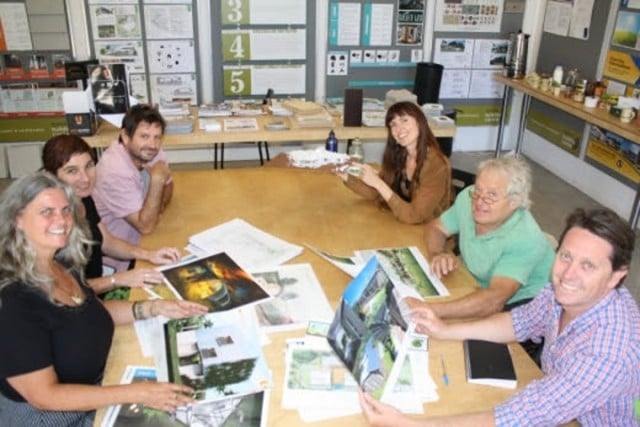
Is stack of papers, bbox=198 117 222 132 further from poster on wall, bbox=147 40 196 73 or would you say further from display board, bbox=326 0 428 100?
display board, bbox=326 0 428 100

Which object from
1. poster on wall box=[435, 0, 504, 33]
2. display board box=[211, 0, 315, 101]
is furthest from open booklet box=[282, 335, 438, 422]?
poster on wall box=[435, 0, 504, 33]

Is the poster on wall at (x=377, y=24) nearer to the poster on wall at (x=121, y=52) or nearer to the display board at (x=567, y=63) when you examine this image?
the display board at (x=567, y=63)

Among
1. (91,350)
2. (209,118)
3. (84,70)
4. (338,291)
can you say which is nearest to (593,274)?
(338,291)

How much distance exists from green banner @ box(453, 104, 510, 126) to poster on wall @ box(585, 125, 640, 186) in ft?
3.65

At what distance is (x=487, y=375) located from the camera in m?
1.51

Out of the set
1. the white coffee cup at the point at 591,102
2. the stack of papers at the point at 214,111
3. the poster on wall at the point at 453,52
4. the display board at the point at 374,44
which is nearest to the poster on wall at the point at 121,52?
the stack of papers at the point at 214,111

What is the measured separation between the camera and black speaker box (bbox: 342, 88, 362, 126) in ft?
12.6

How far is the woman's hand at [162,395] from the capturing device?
1352 millimetres

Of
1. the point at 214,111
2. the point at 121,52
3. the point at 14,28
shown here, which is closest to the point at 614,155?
the point at 214,111

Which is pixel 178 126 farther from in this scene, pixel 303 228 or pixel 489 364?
pixel 489 364

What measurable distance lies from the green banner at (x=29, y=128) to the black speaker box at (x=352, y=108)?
7.78 feet

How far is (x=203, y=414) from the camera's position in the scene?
1334 mm

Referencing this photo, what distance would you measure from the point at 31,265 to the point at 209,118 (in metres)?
2.66

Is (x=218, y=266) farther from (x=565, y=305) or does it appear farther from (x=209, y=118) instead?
(x=209, y=118)
